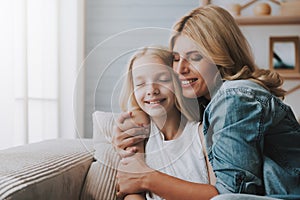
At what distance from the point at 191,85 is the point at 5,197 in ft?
1.65

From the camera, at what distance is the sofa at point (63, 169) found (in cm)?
117

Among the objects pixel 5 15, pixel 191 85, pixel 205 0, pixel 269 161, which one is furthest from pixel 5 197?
pixel 205 0

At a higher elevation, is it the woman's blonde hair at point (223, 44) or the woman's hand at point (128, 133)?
the woman's blonde hair at point (223, 44)

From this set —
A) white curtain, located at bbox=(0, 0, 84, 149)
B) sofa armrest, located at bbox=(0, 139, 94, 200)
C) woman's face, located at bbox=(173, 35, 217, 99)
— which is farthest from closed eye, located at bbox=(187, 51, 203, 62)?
white curtain, located at bbox=(0, 0, 84, 149)

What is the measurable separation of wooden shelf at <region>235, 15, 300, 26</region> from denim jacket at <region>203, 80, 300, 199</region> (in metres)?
2.37

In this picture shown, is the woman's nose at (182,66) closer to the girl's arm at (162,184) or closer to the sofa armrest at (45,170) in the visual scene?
the girl's arm at (162,184)

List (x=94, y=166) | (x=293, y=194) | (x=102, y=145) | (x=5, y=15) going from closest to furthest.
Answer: (x=293, y=194) → (x=102, y=145) → (x=94, y=166) → (x=5, y=15)

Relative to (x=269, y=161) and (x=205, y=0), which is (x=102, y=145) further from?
(x=205, y=0)

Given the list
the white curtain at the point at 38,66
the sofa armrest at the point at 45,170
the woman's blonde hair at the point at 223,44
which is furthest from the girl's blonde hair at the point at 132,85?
the white curtain at the point at 38,66

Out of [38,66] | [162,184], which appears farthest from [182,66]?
[38,66]

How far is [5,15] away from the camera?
2.68 m

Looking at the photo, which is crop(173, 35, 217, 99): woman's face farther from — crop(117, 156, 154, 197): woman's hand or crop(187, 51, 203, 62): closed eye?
crop(117, 156, 154, 197): woman's hand

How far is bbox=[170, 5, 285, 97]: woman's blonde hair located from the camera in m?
1.37

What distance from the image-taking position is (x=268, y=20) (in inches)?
142
